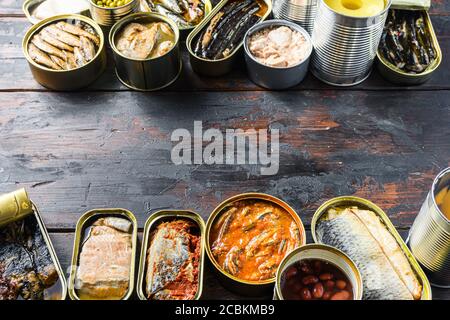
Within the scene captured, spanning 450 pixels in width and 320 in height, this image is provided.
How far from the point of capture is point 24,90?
299cm

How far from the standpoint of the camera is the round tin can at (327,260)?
211cm

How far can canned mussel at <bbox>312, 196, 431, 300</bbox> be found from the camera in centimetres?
223

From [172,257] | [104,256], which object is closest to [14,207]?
[104,256]

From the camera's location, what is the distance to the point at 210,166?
8.98 feet

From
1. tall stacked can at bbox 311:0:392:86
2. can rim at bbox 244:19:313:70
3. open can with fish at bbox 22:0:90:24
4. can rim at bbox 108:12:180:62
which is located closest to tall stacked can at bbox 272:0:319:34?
can rim at bbox 244:19:313:70

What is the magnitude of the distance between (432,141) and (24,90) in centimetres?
204

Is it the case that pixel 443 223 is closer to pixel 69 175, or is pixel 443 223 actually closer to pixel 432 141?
pixel 432 141

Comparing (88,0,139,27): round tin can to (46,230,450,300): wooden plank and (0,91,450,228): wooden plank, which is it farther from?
(46,230,450,300): wooden plank

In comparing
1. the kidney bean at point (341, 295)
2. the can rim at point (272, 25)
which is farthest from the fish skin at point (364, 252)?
the can rim at point (272, 25)

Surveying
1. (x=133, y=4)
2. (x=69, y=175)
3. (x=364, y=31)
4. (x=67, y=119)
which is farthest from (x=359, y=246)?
(x=133, y=4)

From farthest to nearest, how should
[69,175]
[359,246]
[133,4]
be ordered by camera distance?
[133,4]
[69,175]
[359,246]

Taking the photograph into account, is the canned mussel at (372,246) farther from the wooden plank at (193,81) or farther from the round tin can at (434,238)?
the wooden plank at (193,81)

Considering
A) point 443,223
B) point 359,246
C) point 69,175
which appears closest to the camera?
point 443,223

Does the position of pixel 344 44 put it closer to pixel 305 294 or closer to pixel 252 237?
pixel 252 237
